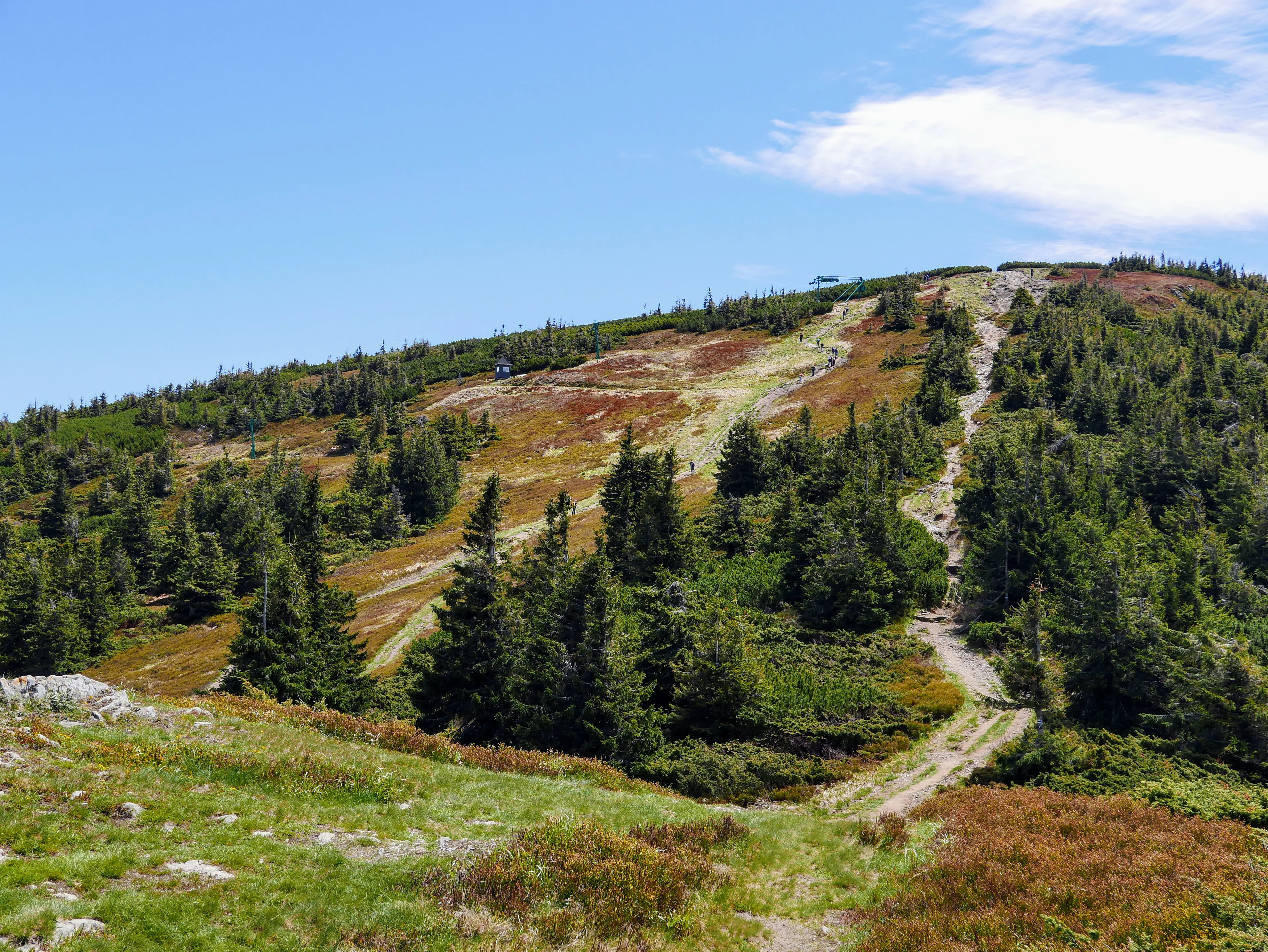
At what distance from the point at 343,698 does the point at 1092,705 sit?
35540mm

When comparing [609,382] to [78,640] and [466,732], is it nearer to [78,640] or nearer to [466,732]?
[78,640]

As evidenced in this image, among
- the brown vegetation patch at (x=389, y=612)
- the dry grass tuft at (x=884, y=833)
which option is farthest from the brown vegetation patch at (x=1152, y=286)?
the dry grass tuft at (x=884, y=833)

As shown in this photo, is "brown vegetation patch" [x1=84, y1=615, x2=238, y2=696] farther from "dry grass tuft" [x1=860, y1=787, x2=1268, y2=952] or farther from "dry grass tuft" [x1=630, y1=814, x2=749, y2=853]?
"dry grass tuft" [x1=860, y1=787, x2=1268, y2=952]

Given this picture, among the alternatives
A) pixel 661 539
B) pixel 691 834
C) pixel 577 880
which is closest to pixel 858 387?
pixel 661 539

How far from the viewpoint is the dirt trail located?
28.5 meters

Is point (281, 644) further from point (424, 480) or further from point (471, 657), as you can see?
point (424, 480)

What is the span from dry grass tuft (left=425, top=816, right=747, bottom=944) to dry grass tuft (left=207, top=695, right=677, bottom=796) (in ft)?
25.6

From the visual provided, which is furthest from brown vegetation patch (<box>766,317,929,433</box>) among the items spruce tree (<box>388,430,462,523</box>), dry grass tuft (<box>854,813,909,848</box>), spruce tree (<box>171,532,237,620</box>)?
dry grass tuft (<box>854,813,909,848</box>)

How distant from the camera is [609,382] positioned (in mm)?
159250

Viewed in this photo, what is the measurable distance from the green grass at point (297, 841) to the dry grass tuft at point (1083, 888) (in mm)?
1804

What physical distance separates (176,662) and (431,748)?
57240 millimetres

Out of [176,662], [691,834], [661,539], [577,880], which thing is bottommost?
[176,662]

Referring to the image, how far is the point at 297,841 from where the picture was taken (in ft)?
45.3

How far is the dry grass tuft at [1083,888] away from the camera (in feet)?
37.7
